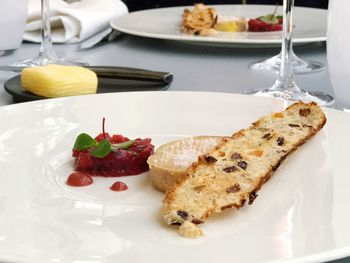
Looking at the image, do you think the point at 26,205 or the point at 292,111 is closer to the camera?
the point at 26,205

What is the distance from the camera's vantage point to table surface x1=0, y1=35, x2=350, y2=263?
5.17 feet

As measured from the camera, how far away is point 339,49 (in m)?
1.36

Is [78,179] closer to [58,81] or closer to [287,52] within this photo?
[58,81]

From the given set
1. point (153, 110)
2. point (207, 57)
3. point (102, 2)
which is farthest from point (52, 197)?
point (102, 2)

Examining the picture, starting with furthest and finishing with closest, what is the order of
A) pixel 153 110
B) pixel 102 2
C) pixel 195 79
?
pixel 102 2 < pixel 195 79 < pixel 153 110

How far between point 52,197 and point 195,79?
74 cm

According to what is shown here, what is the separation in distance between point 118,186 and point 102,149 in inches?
3.5

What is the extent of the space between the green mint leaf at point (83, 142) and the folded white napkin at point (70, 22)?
3.11 feet

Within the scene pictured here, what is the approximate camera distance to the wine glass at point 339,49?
1.34 meters

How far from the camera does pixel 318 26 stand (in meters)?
1.98

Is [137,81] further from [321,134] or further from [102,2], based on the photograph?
[102,2]

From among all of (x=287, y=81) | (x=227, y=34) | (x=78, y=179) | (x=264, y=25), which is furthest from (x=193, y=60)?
(x=78, y=179)

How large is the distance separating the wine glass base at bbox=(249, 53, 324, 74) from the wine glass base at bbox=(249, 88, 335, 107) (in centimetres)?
21

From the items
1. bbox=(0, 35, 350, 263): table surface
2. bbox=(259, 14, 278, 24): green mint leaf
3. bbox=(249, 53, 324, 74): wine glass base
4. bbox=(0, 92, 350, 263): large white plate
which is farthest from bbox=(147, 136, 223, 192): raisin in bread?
bbox=(259, 14, 278, 24): green mint leaf
